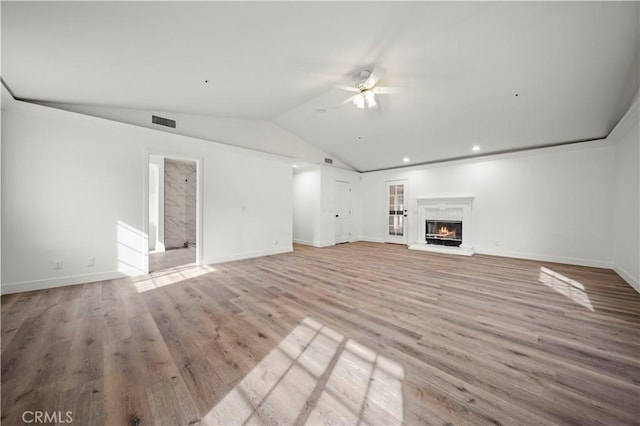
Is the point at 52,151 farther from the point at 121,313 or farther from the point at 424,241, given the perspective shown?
the point at 424,241

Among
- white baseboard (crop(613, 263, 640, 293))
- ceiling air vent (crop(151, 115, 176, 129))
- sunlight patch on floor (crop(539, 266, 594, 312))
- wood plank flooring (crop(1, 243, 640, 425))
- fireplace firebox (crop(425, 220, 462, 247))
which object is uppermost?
ceiling air vent (crop(151, 115, 176, 129))

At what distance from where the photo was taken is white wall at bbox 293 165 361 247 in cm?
743

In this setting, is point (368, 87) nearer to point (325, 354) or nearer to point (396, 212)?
point (325, 354)

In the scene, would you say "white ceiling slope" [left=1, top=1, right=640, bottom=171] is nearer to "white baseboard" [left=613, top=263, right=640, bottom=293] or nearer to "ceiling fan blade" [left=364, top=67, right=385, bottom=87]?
"ceiling fan blade" [left=364, top=67, right=385, bottom=87]

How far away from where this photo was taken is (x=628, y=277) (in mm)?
3787

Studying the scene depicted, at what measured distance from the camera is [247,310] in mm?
2689

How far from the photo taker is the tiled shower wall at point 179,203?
24.0ft

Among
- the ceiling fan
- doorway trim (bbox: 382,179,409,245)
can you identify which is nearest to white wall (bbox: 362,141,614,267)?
doorway trim (bbox: 382,179,409,245)

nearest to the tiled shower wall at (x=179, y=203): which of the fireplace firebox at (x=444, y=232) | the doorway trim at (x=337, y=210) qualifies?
the doorway trim at (x=337, y=210)

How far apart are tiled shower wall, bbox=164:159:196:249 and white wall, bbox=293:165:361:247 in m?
3.56

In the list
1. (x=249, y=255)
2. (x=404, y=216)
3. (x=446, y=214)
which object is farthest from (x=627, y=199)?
(x=249, y=255)

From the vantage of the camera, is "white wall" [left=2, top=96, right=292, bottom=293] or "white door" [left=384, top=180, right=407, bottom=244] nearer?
"white wall" [left=2, top=96, right=292, bottom=293]

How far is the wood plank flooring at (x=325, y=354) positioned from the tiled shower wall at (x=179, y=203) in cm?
410

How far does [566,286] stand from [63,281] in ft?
25.7
